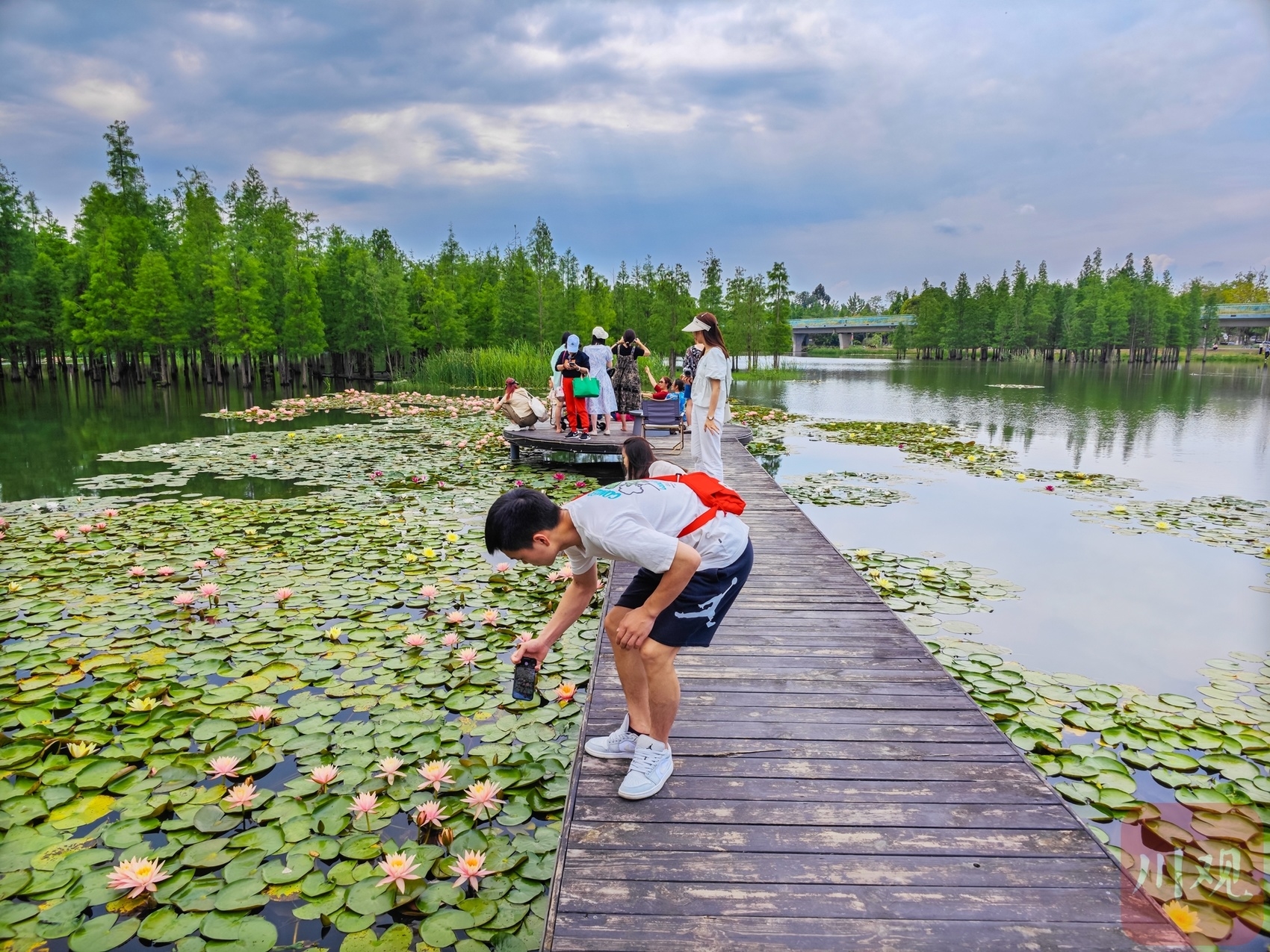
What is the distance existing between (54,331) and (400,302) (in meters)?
14.1

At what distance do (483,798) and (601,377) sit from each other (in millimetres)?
7891

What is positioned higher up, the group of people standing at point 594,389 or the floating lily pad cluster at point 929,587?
the group of people standing at point 594,389

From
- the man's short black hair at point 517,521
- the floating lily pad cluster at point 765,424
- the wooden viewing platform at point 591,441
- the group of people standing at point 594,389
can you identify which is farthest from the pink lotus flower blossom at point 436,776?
the floating lily pad cluster at point 765,424

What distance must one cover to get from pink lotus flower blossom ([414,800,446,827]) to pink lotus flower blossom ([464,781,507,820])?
0.12 meters

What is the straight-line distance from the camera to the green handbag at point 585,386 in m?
9.46

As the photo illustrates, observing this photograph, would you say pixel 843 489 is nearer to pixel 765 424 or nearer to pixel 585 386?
pixel 585 386

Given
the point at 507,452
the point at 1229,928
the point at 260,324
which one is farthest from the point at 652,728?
the point at 260,324

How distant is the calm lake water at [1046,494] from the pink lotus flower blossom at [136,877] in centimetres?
448

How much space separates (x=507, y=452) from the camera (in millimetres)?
11188

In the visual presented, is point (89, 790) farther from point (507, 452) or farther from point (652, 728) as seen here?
point (507, 452)

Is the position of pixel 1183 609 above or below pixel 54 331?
below

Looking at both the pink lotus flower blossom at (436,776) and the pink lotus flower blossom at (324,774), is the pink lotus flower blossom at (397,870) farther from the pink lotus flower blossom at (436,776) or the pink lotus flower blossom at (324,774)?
the pink lotus flower blossom at (324,774)

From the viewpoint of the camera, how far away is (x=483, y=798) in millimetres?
2506

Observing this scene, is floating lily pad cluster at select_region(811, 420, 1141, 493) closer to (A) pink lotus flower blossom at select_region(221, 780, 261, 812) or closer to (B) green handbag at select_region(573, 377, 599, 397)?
(B) green handbag at select_region(573, 377, 599, 397)
